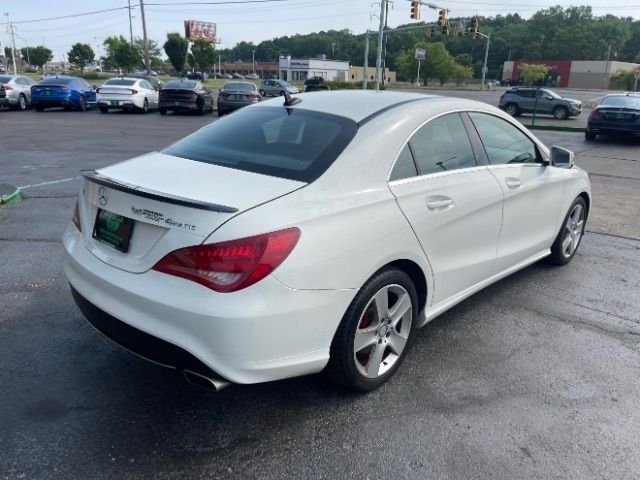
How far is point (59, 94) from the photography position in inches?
914

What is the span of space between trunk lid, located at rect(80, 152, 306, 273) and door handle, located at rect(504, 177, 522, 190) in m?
1.92

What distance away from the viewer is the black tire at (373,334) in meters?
2.77

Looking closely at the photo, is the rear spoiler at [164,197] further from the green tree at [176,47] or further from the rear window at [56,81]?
the green tree at [176,47]

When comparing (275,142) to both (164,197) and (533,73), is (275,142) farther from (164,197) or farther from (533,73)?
(533,73)

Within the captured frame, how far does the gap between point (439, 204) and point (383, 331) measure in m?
0.83

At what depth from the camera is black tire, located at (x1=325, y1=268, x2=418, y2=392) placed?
2.77 metres

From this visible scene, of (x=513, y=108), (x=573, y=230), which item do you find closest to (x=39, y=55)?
(x=513, y=108)

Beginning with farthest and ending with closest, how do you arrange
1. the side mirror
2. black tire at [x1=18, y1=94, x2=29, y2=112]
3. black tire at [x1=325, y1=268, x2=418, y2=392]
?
black tire at [x1=18, y1=94, x2=29, y2=112] < the side mirror < black tire at [x1=325, y1=268, x2=418, y2=392]

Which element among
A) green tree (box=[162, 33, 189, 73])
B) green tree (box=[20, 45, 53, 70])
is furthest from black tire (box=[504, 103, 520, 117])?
green tree (box=[20, 45, 53, 70])

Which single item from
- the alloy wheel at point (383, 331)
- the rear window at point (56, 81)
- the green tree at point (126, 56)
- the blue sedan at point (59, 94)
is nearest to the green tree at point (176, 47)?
the green tree at point (126, 56)

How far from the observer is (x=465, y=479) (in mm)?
2439

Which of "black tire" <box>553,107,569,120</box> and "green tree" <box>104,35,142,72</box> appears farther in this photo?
"green tree" <box>104,35,142,72</box>

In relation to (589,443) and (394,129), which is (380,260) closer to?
(394,129)

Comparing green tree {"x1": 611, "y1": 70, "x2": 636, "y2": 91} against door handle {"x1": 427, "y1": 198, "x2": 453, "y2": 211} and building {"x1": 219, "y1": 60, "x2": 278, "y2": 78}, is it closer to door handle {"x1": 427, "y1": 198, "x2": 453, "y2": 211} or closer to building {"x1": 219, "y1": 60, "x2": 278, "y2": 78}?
building {"x1": 219, "y1": 60, "x2": 278, "y2": 78}
